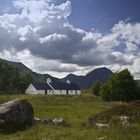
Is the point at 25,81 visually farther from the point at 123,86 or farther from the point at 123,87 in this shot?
the point at 123,86

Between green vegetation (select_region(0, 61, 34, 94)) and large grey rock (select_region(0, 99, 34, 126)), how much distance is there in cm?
13703

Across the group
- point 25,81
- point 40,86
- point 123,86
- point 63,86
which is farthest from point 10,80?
point 123,86

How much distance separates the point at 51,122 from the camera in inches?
1013

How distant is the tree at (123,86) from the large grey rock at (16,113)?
6225cm

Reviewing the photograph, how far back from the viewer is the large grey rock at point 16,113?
22734 mm

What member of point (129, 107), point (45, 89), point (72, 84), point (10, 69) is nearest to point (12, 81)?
point (10, 69)

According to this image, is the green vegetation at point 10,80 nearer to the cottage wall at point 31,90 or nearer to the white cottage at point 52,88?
the white cottage at point 52,88

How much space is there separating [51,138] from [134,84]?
70.1 m

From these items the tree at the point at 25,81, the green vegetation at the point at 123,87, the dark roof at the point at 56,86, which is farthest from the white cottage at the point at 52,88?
the green vegetation at the point at 123,87

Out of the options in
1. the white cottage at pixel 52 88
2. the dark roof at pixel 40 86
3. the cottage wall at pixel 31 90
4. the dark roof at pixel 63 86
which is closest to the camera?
the cottage wall at pixel 31 90

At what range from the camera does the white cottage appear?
168m

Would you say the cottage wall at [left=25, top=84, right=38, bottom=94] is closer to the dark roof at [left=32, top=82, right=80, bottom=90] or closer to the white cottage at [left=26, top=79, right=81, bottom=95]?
the white cottage at [left=26, top=79, right=81, bottom=95]

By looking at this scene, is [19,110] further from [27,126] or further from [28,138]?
[28,138]

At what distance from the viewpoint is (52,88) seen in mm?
177500
